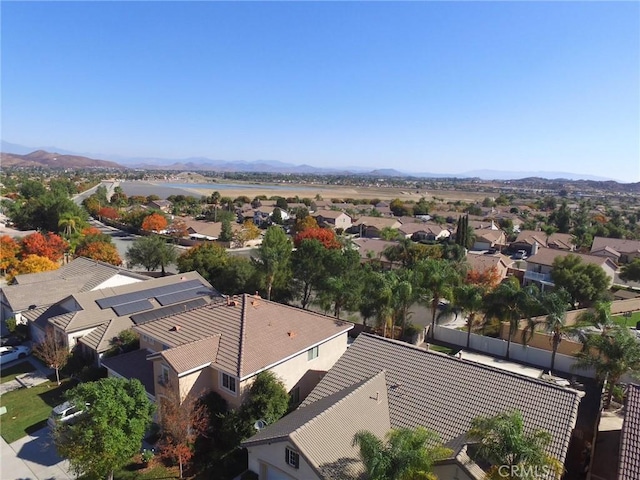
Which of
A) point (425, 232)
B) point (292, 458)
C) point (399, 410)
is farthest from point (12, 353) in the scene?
point (425, 232)

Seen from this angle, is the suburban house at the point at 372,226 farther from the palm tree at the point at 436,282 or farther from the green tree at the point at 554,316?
the green tree at the point at 554,316

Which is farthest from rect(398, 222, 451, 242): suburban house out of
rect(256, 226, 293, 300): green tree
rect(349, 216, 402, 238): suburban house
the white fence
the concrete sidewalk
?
the concrete sidewalk

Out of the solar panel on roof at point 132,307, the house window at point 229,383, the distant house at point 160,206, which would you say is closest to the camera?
the house window at point 229,383

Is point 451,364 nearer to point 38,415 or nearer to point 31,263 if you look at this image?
point 38,415


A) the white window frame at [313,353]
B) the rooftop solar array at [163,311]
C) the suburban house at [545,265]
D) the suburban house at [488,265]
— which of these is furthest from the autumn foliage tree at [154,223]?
the white window frame at [313,353]

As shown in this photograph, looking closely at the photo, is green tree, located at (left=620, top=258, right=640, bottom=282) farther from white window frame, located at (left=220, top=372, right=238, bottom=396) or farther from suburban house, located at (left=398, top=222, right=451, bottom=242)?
white window frame, located at (left=220, top=372, right=238, bottom=396)

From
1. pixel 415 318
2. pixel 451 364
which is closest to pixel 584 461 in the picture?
pixel 451 364

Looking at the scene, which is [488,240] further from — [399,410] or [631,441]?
[631,441]
